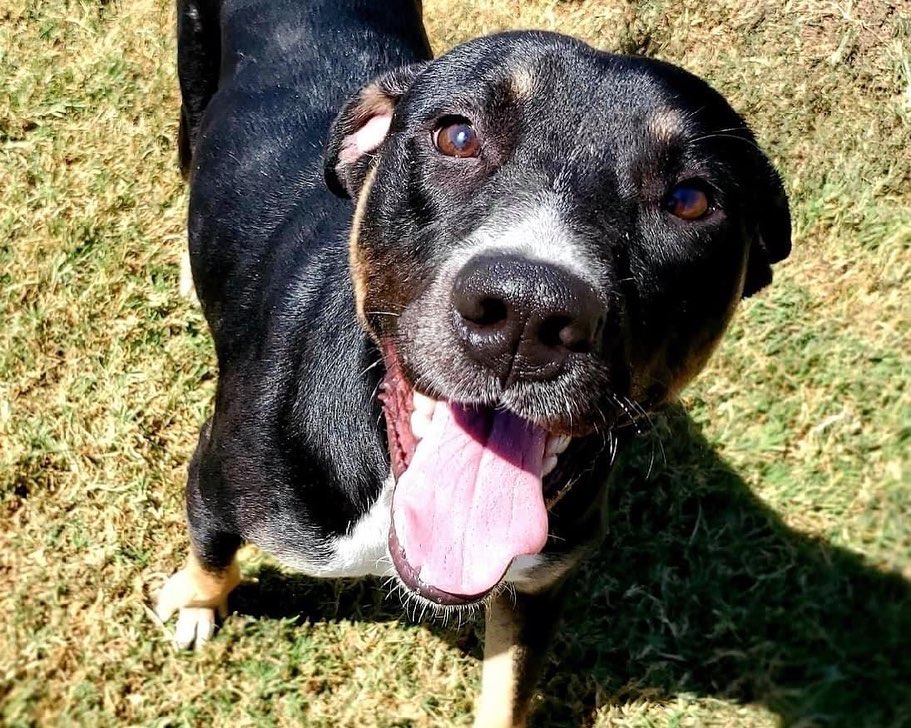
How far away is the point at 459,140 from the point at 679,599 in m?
2.91

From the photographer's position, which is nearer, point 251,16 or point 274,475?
point 274,475

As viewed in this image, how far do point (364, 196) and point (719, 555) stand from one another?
285 cm

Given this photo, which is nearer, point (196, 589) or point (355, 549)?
point (355, 549)

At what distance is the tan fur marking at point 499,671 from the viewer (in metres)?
3.71

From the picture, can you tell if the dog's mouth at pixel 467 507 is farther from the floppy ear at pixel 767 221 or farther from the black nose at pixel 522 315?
the floppy ear at pixel 767 221

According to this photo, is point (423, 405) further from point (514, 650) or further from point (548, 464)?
point (514, 650)

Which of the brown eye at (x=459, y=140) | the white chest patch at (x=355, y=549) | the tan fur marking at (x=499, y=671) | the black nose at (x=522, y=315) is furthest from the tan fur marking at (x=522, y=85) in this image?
the tan fur marking at (x=499, y=671)

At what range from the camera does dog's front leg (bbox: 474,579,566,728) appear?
361 cm

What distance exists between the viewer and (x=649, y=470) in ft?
16.3

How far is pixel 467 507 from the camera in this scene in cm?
279

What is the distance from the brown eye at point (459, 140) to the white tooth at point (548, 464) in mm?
905

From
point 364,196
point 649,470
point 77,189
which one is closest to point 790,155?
point 649,470

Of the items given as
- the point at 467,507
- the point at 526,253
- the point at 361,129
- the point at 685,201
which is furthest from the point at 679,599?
the point at 526,253

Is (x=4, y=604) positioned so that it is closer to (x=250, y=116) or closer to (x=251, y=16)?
(x=250, y=116)
